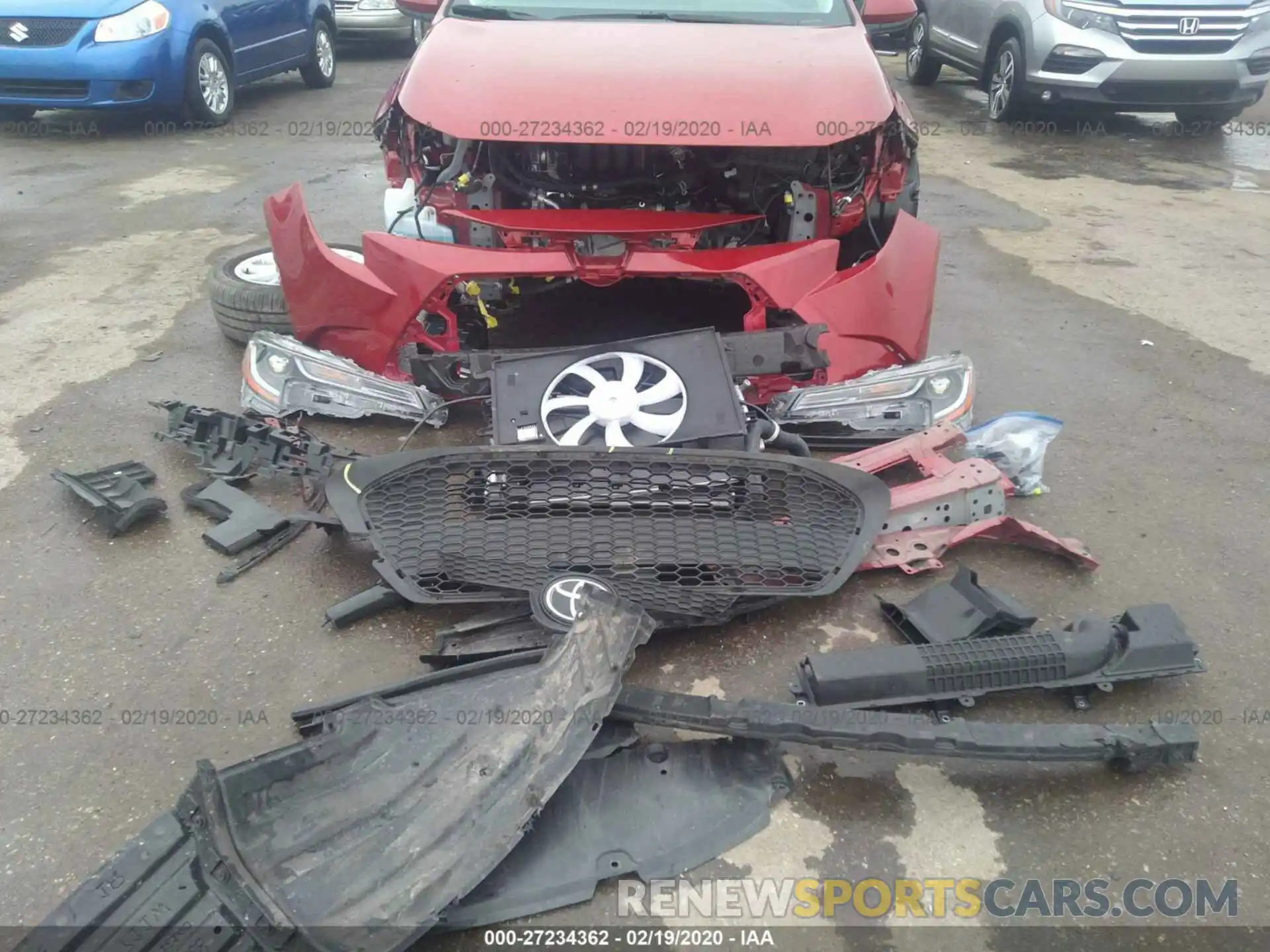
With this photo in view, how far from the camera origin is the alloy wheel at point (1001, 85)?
7988 mm

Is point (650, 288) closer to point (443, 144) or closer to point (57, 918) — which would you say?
point (443, 144)

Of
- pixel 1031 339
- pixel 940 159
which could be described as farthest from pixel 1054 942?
pixel 940 159

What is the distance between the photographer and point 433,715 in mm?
1842

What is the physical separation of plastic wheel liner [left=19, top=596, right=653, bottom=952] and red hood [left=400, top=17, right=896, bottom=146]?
1605mm

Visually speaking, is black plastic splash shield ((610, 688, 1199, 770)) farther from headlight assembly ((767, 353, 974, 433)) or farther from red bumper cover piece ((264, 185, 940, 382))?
red bumper cover piece ((264, 185, 940, 382))

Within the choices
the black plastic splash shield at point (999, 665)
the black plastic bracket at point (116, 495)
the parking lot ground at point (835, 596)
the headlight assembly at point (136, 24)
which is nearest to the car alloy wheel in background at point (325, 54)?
the headlight assembly at point (136, 24)

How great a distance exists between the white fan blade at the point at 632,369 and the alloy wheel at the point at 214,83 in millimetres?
6633

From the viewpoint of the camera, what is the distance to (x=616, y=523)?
2371mm

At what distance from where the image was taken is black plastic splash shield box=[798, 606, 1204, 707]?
1982mm

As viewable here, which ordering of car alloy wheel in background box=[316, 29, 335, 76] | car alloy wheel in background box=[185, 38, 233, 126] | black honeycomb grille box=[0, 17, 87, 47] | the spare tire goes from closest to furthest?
the spare tire
black honeycomb grille box=[0, 17, 87, 47]
car alloy wheel in background box=[185, 38, 233, 126]
car alloy wheel in background box=[316, 29, 335, 76]

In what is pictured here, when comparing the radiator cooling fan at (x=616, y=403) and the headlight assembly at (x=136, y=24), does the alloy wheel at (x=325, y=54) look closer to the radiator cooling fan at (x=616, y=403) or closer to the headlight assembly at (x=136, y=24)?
the headlight assembly at (x=136, y=24)

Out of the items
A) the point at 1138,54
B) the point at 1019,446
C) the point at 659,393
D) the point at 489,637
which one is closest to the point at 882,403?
the point at 1019,446

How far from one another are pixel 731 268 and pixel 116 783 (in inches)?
82.0

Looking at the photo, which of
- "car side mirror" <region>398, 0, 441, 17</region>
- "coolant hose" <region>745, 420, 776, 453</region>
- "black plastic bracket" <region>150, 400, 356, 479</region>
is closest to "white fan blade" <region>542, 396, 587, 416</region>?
"coolant hose" <region>745, 420, 776, 453</region>
